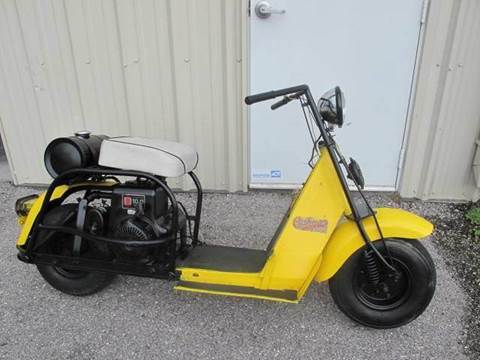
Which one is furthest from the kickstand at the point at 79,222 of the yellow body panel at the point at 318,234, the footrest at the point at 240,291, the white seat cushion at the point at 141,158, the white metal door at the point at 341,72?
the white metal door at the point at 341,72

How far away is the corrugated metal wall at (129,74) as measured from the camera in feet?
10.5

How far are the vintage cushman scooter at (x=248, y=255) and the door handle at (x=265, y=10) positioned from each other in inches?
50.7

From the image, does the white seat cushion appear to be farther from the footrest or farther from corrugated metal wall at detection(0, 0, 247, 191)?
corrugated metal wall at detection(0, 0, 247, 191)

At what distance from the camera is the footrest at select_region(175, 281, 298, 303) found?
208 centimetres

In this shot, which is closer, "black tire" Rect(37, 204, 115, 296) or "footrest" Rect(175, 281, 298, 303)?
"footrest" Rect(175, 281, 298, 303)

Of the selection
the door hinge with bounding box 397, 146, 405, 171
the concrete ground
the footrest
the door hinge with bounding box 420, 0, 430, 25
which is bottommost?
the concrete ground

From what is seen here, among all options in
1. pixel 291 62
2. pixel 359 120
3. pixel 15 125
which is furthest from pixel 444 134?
pixel 15 125

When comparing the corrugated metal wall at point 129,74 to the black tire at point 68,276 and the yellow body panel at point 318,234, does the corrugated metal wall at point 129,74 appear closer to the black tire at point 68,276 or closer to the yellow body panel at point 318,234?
the black tire at point 68,276

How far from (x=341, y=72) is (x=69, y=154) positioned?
224cm

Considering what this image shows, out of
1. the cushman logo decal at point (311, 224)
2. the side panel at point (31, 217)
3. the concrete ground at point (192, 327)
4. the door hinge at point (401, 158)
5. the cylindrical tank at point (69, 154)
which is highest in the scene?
the cylindrical tank at point (69, 154)

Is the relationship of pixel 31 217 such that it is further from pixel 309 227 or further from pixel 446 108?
pixel 446 108

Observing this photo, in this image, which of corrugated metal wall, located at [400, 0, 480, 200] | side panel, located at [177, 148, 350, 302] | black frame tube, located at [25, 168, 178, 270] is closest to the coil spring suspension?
side panel, located at [177, 148, 350, 302]

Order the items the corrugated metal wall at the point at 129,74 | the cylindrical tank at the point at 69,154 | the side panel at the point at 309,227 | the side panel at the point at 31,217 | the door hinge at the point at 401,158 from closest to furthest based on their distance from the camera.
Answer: the side panel at the point at 309,227 → the cylindrical tank at the point at 69,154 → the side panel at the point at 31,217 → the corrugated metal wall at the point at 129,74 → the door hinge at the point at 401,158

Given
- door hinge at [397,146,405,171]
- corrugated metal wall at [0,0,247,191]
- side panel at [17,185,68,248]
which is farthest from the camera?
door hinge at [397,146,405,171]
